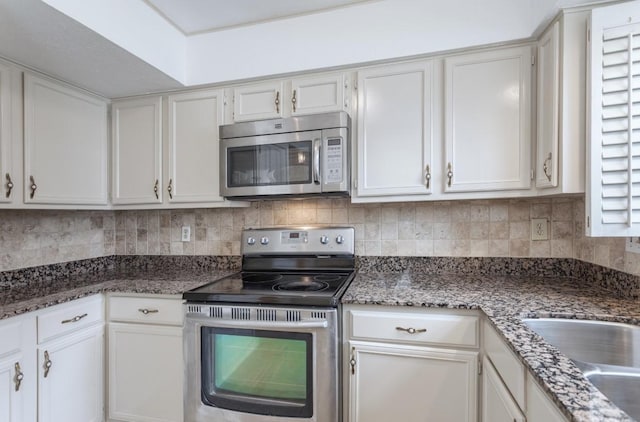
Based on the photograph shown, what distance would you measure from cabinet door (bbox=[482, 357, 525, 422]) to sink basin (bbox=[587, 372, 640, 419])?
26cm

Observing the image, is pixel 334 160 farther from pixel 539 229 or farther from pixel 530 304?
pixel 539 229

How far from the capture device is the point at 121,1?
60.9 inches

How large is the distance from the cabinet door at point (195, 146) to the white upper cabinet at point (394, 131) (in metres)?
0.88

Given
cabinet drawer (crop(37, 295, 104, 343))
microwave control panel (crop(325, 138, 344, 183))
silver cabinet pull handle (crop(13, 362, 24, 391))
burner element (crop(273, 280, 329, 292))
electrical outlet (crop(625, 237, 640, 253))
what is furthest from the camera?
microwave control panel (crop(325, 138, 344, 183))

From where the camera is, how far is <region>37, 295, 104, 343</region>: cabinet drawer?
153 cm

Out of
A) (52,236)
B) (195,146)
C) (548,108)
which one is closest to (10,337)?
(52,236)

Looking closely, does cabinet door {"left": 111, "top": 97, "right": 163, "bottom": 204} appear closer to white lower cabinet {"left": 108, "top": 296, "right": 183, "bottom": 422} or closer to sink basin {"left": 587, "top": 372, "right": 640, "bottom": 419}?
white lower cabinet {"left": 108, "top": 296, "right": 183, "bottom": 422}

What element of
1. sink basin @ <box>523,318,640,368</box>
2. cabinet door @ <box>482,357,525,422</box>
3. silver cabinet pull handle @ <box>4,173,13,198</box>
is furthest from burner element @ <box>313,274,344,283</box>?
silver cabinet pull handle @ <box>4,173,13,198</box>

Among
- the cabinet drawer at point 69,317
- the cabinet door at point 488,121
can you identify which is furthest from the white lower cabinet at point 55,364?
the cabinet door at point 488,121

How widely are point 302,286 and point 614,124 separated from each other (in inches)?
58.5

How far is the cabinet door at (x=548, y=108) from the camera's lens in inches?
55.4

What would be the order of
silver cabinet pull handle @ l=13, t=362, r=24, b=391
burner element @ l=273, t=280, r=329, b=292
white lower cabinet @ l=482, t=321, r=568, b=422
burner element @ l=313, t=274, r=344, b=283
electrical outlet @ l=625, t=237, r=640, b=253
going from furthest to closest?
burner element @ l=313, t=274, r=344, b=283 → burner element @ l=273, t=280, r=329, b=292 → silver cabinet pull handle @ l=13, t=362, r=24, b=391 → electrical outlet @ l=625, t=237, r=640, b=253 → white lower cabinet @ l=482, t=321, r=568, b=422

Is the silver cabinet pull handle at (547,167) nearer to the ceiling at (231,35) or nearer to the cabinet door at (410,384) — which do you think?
the ceiling at (231,35)

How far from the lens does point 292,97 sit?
6.17ft
